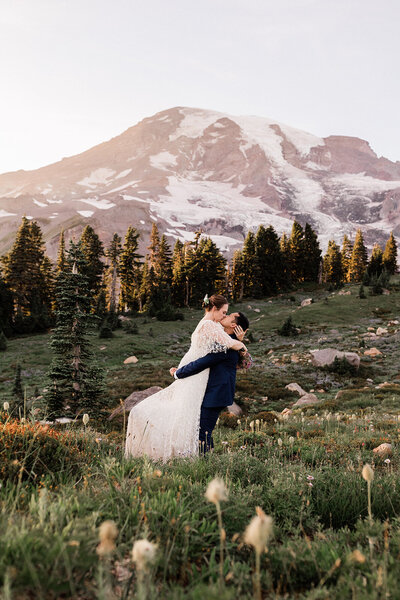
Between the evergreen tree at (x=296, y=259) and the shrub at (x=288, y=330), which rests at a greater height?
the evergreen tree at (x=296, y=259)

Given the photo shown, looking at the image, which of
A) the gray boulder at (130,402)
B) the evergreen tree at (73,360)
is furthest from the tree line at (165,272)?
the evergreen tree at (73,360)

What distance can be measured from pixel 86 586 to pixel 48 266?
6568 centimetres

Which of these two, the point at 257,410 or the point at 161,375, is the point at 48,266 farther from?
the point at 257,410

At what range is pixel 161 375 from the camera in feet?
72.8

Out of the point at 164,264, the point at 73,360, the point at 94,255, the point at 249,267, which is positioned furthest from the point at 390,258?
the point at 73,360

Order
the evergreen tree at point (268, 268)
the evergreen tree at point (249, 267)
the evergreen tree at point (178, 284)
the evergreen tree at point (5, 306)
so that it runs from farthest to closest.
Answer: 1. the evergreen tree at point (268, 268)
2. the evergreen tree at point (249, 267)
3. the evergreen tree at point (178, 284)
4. the evergreen tree at point (5, 306)

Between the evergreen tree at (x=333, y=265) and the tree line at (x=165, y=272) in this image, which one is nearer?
the tree line at (x=165, y=272)

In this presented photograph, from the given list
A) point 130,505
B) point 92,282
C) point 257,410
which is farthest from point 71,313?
point 92,282

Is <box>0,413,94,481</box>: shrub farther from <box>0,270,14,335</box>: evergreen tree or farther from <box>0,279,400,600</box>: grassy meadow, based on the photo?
<box>0,270,14,335</box>: evergreen tree

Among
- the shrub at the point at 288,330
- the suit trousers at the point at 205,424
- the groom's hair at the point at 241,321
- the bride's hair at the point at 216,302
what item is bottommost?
the shrub at the point at 288,330

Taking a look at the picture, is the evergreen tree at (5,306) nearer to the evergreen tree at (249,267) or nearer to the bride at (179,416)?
the bride at (179,416)

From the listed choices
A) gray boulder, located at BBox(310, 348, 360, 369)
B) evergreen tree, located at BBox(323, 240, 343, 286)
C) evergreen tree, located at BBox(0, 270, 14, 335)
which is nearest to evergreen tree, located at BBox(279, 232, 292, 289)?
evergreen tree, located at BBox(323, 240, 343, 286)

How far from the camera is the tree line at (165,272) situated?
5050 centimetres

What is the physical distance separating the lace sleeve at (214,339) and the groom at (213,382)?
0.11 m
